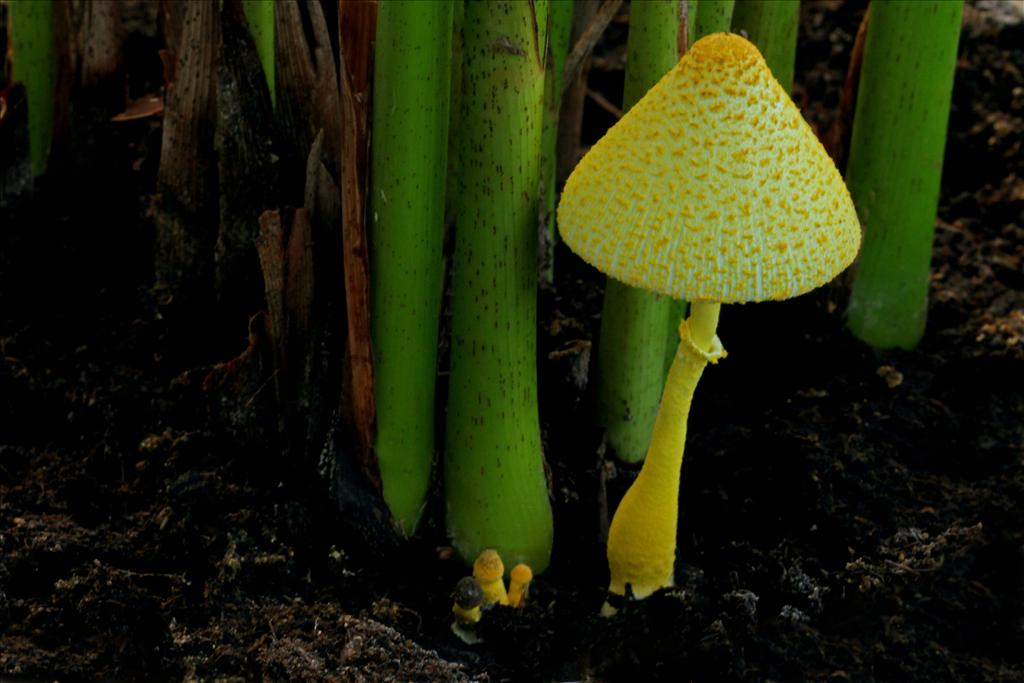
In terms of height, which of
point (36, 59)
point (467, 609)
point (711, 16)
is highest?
point (711, 16)

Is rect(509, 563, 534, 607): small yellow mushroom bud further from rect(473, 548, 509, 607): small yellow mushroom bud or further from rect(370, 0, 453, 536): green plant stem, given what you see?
rect(370, 0, 453, 536): green plant stem

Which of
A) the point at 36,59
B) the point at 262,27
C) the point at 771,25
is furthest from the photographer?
the point at 36,59

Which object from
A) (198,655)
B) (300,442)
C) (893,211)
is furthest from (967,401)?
(198,655)

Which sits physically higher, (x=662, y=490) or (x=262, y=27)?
(x=262, y=27)

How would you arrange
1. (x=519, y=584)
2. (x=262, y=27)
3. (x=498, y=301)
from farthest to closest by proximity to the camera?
(x=262, y=27) < (x=519, y=584) < (x=498, y=301)

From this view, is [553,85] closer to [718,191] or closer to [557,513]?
[718,191]

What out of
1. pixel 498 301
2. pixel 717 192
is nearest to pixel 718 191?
pixel 717 192

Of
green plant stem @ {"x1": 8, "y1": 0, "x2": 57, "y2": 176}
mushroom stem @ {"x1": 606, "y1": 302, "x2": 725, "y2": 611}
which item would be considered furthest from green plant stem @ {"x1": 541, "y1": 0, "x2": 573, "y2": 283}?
green plant stem @ {"x1": 8, "y1": 0, "x2": 57, "y2": 176}
